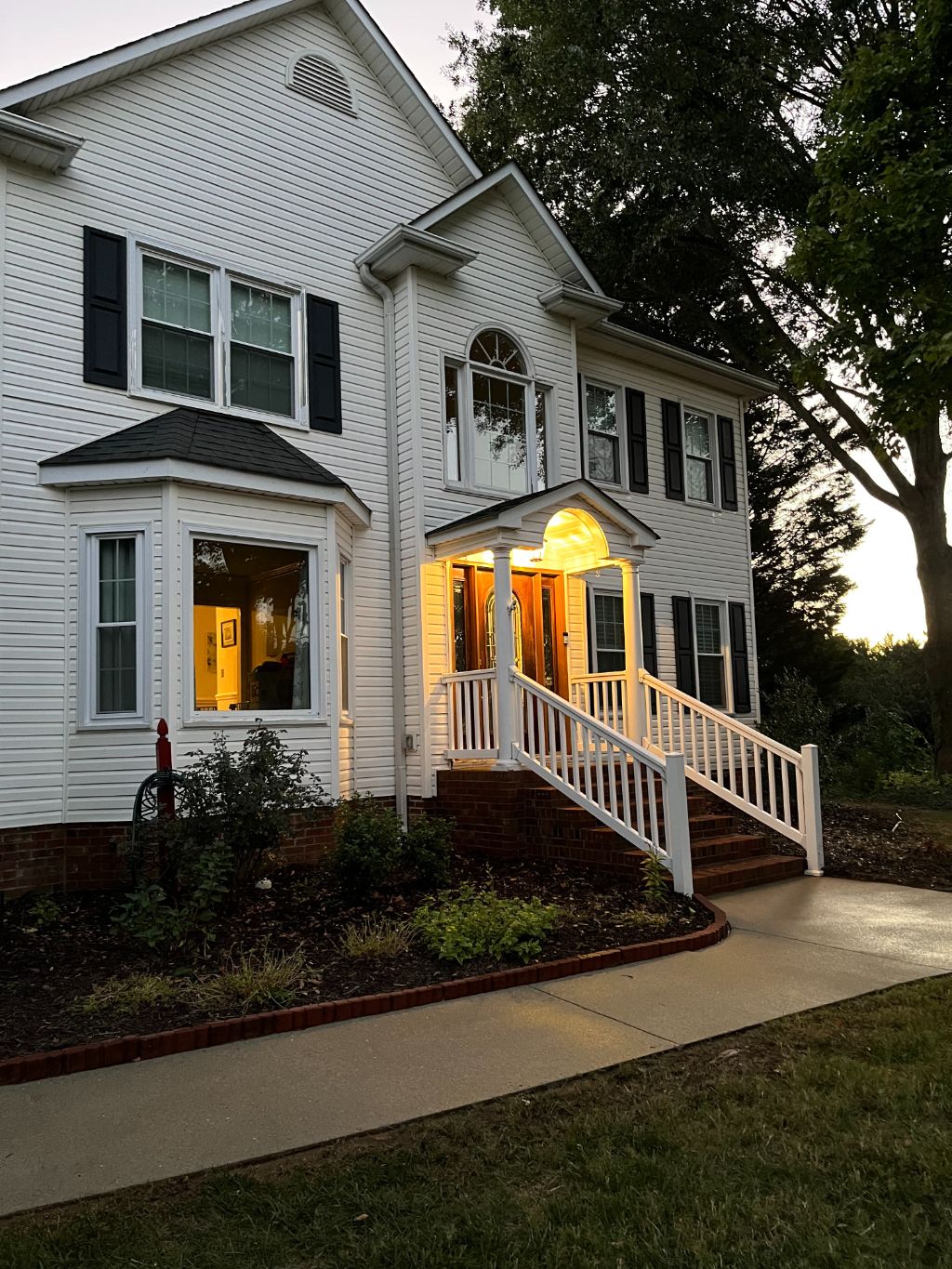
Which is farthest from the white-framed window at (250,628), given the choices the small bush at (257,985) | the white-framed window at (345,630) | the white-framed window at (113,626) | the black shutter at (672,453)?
the black shutter at (672,453)

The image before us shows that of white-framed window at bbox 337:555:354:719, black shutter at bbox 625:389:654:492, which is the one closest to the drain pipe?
white-framed window at bbox 337:555:354:719

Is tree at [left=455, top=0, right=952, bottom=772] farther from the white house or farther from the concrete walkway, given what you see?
the concrete walkway

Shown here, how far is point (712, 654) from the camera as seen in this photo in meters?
14.5

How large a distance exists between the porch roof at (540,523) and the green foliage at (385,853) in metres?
3.12

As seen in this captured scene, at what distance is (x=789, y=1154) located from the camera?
345cm

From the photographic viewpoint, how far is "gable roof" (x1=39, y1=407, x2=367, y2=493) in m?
8.59

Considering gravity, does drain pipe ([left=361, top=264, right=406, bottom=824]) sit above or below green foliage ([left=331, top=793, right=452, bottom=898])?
above

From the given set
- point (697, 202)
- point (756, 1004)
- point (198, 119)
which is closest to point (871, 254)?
point (697, 202)

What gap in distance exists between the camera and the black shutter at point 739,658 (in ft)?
48.0

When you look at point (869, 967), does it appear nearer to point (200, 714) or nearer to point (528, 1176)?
point (528, 1176)

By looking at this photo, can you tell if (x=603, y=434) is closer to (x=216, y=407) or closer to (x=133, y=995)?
(x=216, y=407)

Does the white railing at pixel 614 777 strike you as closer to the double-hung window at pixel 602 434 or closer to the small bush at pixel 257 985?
the small bush at pixel 257 985

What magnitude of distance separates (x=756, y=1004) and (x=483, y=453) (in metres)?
7.60

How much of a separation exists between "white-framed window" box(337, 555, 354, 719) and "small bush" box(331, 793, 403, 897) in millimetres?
2601
